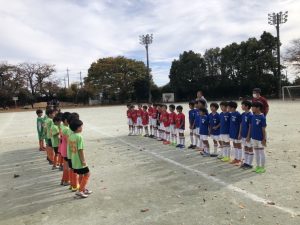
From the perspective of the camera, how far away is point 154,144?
1332cm

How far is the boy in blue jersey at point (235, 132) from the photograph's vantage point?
9.13 m

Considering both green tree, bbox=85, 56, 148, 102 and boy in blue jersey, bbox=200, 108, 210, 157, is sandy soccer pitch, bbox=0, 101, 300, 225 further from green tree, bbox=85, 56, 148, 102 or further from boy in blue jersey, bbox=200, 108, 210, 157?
green tree, bbox=85, 56, 148, 102

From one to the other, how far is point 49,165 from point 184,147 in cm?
462

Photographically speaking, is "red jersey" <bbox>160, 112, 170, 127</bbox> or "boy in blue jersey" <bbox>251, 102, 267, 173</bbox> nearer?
"boy in blue jersey" <bbox>251, 102, 267, 173</bbox>

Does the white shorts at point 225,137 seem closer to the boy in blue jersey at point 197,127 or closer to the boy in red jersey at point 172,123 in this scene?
the boy in blue jersey at point 197,127

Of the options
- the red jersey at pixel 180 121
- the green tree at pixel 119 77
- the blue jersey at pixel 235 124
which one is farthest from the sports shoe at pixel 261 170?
the green tree at pixel 119 77

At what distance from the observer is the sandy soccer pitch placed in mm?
5539

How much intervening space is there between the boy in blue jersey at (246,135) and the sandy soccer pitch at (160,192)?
18.1 inches

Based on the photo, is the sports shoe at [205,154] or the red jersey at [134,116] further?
the red jersey at [134,116]

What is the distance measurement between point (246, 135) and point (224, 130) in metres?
1.02

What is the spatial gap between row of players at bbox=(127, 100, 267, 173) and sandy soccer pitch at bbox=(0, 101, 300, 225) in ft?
1.45

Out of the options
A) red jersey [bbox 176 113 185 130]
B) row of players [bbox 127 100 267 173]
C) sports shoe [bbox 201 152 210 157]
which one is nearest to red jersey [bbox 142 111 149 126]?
row of players [bbox 127 100 267 173]

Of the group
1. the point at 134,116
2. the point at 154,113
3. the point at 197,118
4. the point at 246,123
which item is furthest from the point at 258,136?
the point at 134,116

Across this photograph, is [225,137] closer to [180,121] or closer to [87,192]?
[180,121]
